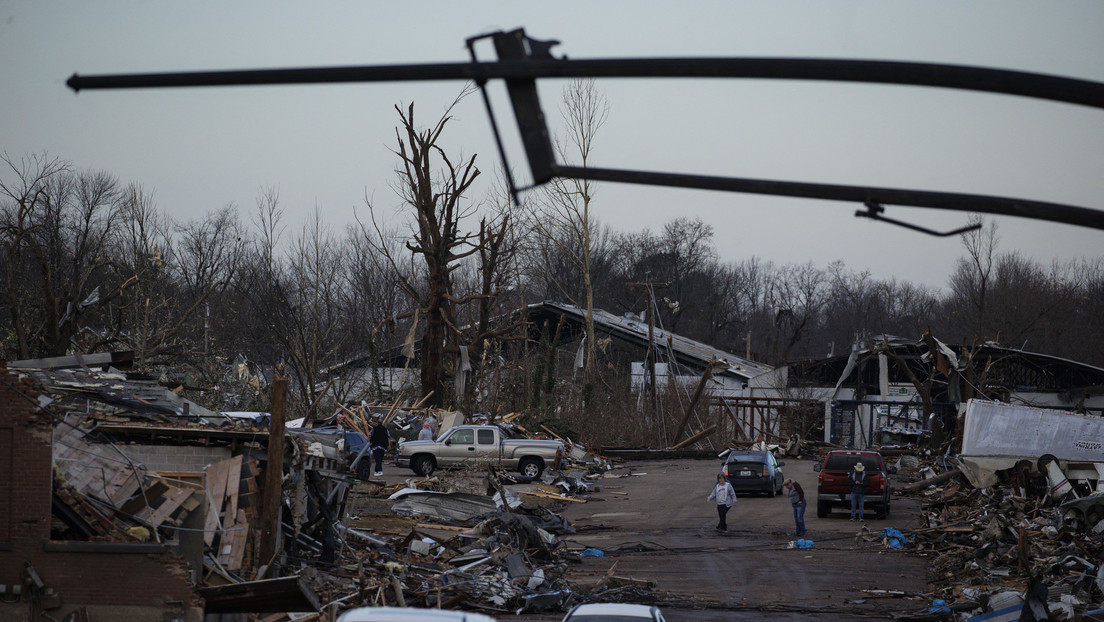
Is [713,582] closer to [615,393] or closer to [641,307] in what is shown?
[615,393]

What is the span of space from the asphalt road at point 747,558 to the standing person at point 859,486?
0.49 m

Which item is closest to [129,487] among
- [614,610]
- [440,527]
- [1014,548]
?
[614,610]

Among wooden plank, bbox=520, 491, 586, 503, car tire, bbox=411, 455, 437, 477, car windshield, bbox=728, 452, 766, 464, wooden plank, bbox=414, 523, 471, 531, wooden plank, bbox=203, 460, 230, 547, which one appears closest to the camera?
wooden plank, bbox=203, 460, 230, 547

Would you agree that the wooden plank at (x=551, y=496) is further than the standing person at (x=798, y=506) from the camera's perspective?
Yes

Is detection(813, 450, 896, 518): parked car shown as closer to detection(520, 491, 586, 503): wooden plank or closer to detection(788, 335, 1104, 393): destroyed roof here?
detection(520, 491, 586, 503): wooden plank

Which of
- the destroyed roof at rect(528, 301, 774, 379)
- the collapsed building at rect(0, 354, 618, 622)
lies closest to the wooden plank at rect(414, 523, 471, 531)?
the collapsed building at rect(0, 354, 618, 622)

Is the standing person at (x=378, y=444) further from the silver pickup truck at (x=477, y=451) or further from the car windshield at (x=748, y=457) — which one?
the car windshield at (x=748, y=457)

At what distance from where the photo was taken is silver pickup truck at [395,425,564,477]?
31.2 m

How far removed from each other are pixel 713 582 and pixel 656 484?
15.7 metres

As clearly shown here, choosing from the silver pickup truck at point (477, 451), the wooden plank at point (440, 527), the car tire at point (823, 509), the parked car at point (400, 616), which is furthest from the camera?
the silver pickup truck at point (477, 451)

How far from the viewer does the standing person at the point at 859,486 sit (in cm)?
2466

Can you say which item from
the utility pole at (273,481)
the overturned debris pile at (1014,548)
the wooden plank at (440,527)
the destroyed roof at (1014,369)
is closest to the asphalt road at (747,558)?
the overturned debris pile at (1014,548)

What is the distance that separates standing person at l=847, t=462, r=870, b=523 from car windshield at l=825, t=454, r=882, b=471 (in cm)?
22

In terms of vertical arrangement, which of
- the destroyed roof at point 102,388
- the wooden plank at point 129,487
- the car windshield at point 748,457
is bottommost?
the car windshield at point 748,457
